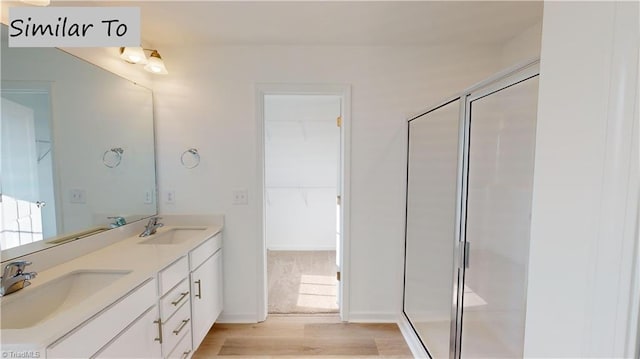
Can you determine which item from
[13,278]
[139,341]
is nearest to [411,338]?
[139,341]

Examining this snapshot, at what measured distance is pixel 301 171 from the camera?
416 centimetres

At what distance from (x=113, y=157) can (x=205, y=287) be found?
3.64 ft

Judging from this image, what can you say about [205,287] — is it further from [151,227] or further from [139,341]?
[139,341]

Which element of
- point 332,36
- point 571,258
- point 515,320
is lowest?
point 515,320

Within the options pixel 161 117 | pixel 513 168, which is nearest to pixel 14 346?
pixel 161 117

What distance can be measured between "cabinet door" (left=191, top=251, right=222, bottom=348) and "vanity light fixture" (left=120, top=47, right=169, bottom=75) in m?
1.46

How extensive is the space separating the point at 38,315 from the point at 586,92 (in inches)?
74.5

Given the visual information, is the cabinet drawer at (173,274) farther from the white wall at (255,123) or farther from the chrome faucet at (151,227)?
the white wall at (255,123)

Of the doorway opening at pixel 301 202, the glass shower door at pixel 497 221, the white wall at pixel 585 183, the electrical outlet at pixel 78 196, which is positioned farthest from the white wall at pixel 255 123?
the white wall at pixel 585 183

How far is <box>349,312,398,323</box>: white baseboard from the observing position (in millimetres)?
2359

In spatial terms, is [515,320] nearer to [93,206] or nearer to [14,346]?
[14,346]

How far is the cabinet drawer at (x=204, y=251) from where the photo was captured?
5.90 ft

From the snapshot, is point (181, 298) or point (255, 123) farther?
point (255, 123)

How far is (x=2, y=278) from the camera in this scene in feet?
3.51
